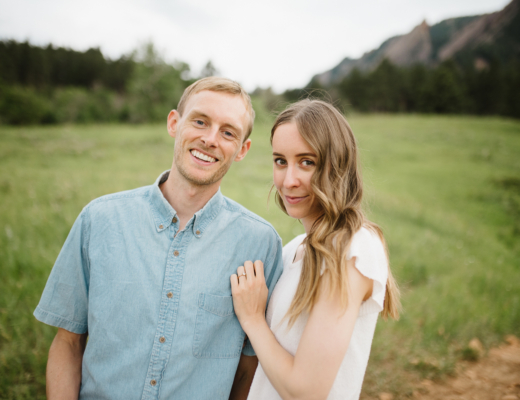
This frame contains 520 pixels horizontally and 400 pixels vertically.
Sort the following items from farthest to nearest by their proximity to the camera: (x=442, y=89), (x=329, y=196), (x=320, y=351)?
(x=442, y=89) → (x=329, y=196) → (x=320, y=351)

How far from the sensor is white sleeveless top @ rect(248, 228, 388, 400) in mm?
1580

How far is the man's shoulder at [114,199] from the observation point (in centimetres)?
194

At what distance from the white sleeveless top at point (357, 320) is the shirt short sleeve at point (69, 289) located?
1.22m

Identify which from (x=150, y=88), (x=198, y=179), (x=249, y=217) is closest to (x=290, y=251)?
(x=249, y=217)

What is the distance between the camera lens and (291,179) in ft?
6.24

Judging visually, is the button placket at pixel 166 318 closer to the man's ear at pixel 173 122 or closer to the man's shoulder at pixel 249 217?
the man's shoulder at pixel 249 217

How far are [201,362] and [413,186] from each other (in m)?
12.5

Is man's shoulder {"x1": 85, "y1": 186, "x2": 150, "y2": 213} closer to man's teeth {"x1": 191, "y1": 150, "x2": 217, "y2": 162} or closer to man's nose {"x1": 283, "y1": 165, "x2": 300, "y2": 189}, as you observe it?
man's teeth {"x1": 191, "y1": 150, "x2": 217, "y2": 162}

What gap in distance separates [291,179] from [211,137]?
66cm

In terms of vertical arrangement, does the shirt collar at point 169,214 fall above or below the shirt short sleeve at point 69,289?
above

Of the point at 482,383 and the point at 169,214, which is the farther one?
the point at 482,383

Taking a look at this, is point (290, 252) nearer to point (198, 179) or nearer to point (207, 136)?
point (198, 179)

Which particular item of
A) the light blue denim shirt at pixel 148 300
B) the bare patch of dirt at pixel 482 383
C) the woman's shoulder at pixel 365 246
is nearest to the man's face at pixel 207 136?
the light blue denim shirt at pixel 148 300

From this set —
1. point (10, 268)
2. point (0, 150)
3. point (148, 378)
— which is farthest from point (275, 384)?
point (0, 150)
